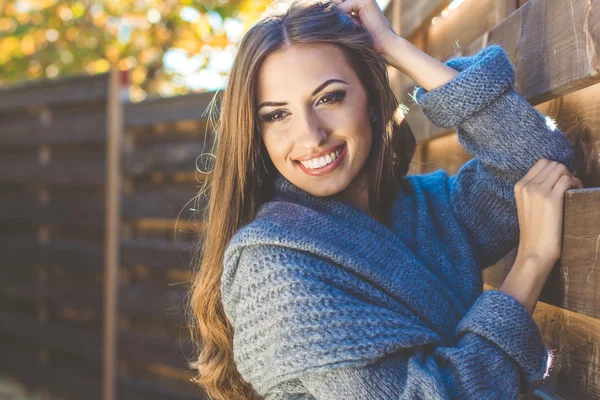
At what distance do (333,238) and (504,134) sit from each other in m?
0.44

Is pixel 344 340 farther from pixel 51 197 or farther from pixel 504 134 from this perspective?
pixel 51 197

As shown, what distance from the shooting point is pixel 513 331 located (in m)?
1.40

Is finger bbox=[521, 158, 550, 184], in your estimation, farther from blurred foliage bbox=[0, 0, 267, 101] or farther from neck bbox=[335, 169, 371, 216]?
blurred foliage bbox=[0, 0, 267, 101]

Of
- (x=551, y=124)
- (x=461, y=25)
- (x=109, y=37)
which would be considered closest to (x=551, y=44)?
(x=551, y=124)

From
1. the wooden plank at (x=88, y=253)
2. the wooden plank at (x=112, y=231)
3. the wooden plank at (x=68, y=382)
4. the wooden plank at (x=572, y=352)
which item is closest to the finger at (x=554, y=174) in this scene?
the wooden plank at (x=572, y=352)

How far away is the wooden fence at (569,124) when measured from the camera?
1.27 metres

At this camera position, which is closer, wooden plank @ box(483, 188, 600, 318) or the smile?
wooden plank @ box(483, 188, 600, 318)

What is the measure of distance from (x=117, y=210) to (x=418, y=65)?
3115mm

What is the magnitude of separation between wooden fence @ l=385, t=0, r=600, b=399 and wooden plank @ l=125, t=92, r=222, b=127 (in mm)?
2225

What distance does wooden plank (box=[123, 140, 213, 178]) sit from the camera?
13.0 feet

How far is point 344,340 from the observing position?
55.5 inches

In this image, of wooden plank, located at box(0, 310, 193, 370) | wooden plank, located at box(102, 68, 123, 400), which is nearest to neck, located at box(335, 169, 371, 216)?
wooden plank, located at box(0, 310, 193, 370)

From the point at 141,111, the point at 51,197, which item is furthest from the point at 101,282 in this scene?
the point at 141,111

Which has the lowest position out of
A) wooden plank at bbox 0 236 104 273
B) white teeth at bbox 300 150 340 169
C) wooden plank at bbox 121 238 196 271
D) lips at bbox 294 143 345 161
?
wooden plank at bbox 0 236 104 273
